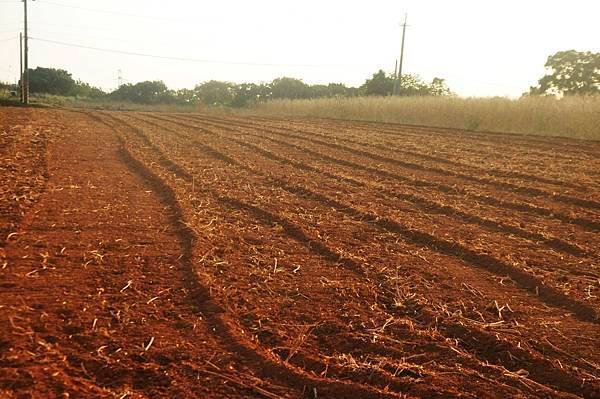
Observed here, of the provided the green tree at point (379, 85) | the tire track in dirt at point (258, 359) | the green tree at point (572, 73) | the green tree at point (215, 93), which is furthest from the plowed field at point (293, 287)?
the green tree at point (215, 93)

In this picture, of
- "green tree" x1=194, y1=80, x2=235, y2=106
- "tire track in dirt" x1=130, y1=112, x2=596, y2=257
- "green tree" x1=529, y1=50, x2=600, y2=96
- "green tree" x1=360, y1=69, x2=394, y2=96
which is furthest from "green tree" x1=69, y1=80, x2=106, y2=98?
"tire track in dirt" x1=130, y1=112, x2=596, y2=257

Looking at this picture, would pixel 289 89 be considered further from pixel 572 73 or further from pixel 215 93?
pixel 572 73

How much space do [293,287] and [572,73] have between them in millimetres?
33652

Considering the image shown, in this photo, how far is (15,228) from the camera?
4.28 metres

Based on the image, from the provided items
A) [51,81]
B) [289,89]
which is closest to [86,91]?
[51,81]

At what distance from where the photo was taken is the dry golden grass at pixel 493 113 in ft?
52.2

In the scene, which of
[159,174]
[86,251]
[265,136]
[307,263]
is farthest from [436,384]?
[265,136]

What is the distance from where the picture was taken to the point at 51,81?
51469 mm

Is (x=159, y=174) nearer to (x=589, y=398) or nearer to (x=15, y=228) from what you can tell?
(x=15, y=228)

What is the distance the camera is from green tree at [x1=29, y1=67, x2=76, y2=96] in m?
50.3

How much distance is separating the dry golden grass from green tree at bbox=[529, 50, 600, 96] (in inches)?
461

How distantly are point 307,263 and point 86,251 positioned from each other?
171 centimetres

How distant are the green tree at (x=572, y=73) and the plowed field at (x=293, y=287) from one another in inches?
1081

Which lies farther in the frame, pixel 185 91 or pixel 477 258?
pixel 185 91
